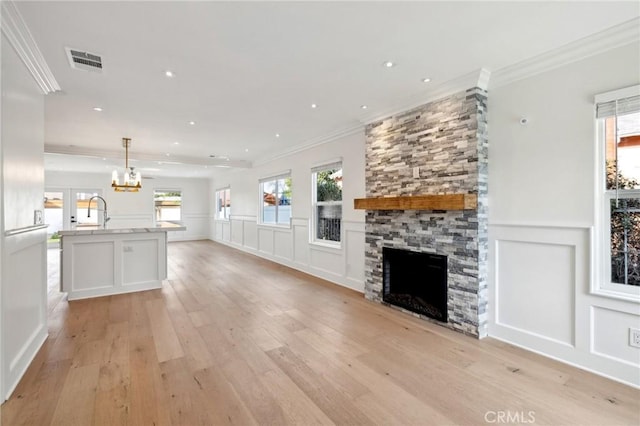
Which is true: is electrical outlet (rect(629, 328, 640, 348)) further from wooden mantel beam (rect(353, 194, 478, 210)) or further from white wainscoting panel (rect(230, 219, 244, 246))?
white wainscoting panel (rect(230, 219, 244, 246))

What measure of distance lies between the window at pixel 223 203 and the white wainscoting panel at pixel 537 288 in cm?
869

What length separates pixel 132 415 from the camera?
75.0 inches

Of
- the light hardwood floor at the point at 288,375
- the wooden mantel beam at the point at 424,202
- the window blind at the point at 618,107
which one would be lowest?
the light hardwood floor at the point at 288,375

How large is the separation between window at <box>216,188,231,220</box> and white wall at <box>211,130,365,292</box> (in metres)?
0.74

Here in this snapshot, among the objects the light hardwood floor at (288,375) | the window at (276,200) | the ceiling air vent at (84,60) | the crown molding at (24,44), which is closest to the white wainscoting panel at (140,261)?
the light hardwood floor at (288,375)

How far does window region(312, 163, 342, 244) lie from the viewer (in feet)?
17.5

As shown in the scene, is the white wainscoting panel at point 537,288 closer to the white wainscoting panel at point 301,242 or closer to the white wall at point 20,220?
the white wainscoting panel at point 301,242

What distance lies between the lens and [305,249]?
6.11m

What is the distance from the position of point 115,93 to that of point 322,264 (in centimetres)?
393

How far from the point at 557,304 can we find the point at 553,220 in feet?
2.39

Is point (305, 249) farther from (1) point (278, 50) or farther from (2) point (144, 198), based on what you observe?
(2) point (144, 198)

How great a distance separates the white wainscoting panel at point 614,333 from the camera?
2.24 meters

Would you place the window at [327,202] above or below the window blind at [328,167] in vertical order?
below

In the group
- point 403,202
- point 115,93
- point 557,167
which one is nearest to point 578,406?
point 557,167
